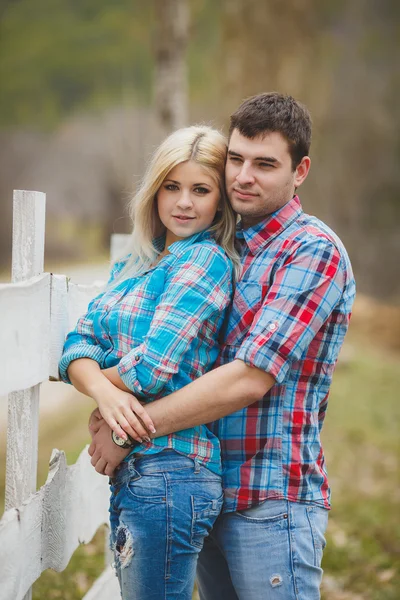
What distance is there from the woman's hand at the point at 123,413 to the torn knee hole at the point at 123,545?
0.27 meters

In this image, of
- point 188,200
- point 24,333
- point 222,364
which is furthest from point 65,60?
point 24,333

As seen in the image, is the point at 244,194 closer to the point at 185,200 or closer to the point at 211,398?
the point at 185,200

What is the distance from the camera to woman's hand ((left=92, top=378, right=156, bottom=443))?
204cm

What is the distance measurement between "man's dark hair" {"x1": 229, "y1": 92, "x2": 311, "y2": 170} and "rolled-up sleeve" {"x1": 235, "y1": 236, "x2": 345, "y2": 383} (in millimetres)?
410

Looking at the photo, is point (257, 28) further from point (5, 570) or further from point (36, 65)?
point (5, 570)

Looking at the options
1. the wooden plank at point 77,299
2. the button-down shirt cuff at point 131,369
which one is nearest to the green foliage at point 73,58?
the wooden plank at point 77,299

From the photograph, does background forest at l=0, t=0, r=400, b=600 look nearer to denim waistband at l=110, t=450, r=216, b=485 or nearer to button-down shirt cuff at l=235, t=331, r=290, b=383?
denim waistband at l=110, t=450, r=216, b=485

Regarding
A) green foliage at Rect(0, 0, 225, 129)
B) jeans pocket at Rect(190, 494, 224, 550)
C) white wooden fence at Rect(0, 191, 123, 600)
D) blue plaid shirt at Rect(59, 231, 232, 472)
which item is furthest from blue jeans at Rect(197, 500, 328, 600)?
green foliage at Rect(0, 0, 225, 129)

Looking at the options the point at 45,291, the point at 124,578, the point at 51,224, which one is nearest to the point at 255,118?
the point at 45,291

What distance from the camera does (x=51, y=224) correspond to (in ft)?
76.8

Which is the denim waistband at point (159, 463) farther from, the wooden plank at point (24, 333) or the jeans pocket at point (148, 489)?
the wooden plank at point (24, 333)

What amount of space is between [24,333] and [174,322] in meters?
0.43

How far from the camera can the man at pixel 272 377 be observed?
80.9 inches

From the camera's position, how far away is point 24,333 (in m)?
1.97
